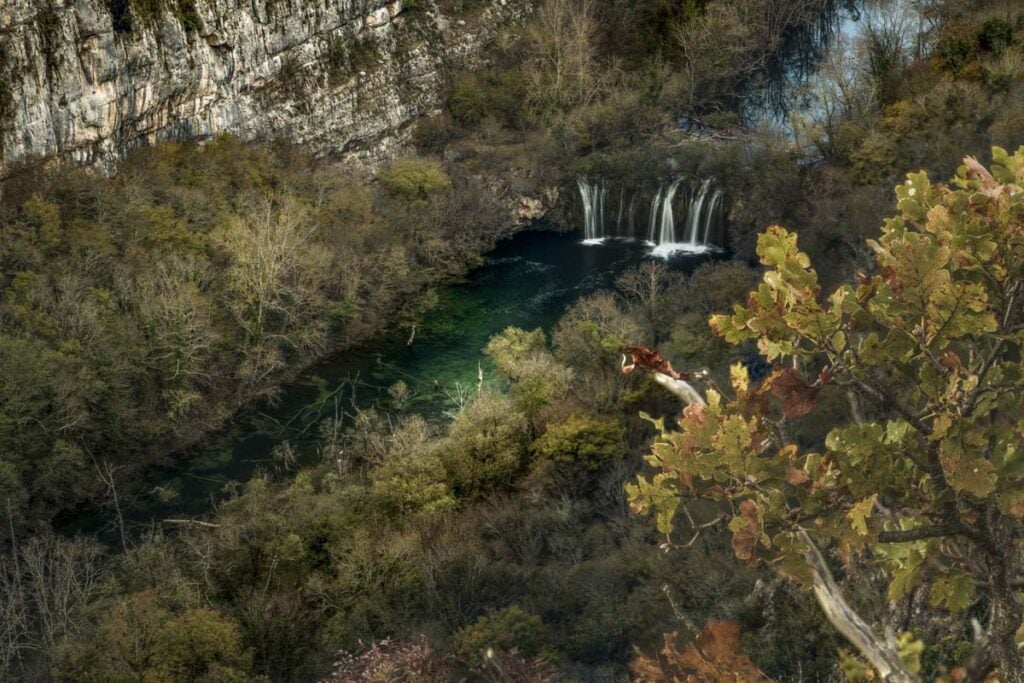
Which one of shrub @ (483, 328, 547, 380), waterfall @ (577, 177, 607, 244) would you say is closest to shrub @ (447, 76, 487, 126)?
waterfall @ (577, 177, 607, 244)

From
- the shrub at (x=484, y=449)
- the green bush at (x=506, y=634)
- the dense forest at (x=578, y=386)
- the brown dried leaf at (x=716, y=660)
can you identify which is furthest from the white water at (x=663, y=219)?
the brown dried leaf at (x=716, y=660)


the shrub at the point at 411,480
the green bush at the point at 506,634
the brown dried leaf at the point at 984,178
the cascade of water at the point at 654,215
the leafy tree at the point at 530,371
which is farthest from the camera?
the cascade of water at the point at 654,215

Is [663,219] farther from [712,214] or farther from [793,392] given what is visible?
[793,392]

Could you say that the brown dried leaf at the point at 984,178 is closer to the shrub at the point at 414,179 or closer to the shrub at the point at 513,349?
the shrub at the point at 513,349

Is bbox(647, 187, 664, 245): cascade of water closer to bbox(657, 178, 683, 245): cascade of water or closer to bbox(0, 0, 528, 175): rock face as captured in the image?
bbox(657, 178, 683, 245): cascade of water

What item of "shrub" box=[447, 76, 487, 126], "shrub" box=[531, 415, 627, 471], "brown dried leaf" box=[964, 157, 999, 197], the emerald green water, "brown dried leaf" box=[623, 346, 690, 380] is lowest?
the emerald green water

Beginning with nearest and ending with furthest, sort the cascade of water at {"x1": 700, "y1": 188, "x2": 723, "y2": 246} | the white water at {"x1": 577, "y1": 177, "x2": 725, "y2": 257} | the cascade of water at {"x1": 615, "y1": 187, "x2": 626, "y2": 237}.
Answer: the cascade of water at {"x1": 700, "y1": 188, "x2": 723, "y2": 246} → the white water at {"x1": 577, "y1": 177, "x2": 725, "y2": 257} → the cascade of water at {"x1": 615, "y1": 187, "x2": 626, "y2": 237}
